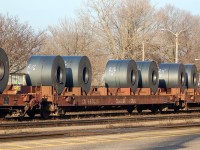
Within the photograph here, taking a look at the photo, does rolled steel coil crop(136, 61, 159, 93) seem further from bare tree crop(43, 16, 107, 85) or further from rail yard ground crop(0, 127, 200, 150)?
bare tree crop(43, 16, 107, 85)

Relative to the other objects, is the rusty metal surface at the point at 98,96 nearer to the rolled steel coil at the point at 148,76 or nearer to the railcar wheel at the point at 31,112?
the rolled steel coil at the point at 148,76

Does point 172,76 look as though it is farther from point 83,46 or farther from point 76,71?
point 83,46

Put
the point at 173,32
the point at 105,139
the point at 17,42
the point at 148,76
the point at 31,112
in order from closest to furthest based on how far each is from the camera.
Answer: the point at 105,139 < the point at 31,112 < the point at 148,76 < the point at 17,42 < the point at 173,32

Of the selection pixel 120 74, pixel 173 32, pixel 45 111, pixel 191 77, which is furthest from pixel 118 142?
pixel 173 32

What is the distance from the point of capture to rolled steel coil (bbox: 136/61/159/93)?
33.1 m

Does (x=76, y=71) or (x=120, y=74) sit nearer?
(x=76, y=71)

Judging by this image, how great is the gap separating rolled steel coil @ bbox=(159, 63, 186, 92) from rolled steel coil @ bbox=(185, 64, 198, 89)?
63.0 inches

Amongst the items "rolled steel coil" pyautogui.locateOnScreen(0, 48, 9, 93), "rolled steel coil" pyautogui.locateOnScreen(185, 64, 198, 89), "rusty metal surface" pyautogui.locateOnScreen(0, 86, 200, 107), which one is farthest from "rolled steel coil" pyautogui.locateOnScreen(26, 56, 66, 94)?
"rolled steel coil" pyautogui.locateOnScreen(185, 64, 198, 89)

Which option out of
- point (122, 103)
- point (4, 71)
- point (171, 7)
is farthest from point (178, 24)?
point (4, 71)

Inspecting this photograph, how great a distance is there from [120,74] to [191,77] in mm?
8381

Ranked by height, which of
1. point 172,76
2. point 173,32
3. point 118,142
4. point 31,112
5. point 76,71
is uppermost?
point 173,32

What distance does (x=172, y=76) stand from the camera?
35.0m

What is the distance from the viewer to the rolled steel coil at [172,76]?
114ft

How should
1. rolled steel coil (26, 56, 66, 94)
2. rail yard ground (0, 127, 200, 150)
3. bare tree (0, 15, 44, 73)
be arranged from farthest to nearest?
bare tree (0, 15, 44, 73), rolled steel coil (26, 56, 66, 94), rail yard ground (0, 127, 200, 150)
